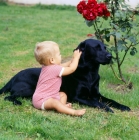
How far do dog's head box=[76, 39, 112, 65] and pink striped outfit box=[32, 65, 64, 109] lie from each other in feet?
1.14

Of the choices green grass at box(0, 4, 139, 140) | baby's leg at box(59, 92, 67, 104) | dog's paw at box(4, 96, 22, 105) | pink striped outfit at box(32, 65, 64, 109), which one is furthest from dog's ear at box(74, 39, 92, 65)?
dog's paw at box(4, 96, 22, 105)

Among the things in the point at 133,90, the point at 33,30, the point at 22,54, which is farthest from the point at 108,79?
the point at 33,30

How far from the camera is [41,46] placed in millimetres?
4309

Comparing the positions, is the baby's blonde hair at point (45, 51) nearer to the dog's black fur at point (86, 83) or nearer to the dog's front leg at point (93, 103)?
the dog's black fur at point (86, 83)

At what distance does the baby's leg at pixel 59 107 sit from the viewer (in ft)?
13.5

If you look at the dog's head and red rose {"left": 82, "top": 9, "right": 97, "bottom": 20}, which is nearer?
the dog's head

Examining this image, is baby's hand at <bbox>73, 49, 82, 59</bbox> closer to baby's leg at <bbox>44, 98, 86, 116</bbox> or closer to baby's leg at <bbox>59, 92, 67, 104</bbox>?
baby's leg at <bbox>59, 92, 67, 104</bbox>

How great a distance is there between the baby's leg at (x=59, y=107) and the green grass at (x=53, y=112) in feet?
0.18

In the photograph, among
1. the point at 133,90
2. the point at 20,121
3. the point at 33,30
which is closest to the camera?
the point at 20,121

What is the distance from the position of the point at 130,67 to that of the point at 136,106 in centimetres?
226

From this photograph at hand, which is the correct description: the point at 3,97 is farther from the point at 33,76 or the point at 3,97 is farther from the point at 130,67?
the point at 130,67

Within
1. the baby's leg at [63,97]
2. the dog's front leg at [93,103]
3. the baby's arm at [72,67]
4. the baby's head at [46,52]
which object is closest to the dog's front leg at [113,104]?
the dog's front leg at [93,103]

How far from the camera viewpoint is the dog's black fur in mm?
4496

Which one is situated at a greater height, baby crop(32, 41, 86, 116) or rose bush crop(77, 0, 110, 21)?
rose bush crop(77, 0, 110, 21)
